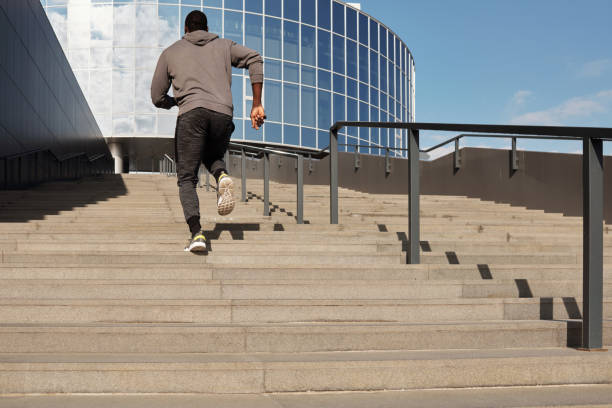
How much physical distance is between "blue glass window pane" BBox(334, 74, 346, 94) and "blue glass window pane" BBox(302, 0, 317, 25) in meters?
2.96

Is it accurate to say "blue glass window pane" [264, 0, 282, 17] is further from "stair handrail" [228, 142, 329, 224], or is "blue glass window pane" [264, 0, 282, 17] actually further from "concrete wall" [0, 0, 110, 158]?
"stair handrail" [228, 142, 329, 224]

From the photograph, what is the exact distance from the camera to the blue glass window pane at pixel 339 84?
3531cm

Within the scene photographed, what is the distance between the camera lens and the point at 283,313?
135 inches

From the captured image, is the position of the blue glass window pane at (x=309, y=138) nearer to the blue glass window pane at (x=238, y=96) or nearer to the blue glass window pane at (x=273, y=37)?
the blue glass window pane at (x=238, y=96)

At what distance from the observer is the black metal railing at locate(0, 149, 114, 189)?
10.5m

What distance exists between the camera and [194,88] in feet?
14.8

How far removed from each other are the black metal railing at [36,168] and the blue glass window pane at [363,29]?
20129 millimetres

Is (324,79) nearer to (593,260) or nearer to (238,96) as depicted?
(238,96)

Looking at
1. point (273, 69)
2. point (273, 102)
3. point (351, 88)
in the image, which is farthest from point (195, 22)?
Result: point (351, 88)

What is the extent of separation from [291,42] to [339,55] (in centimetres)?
301

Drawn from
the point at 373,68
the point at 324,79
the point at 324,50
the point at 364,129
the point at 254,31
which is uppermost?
the point at 254,31

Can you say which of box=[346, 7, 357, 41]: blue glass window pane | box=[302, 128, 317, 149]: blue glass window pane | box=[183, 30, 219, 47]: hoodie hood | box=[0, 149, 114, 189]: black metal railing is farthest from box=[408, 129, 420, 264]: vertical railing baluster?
box=[346, 7, 357, 41]: blue glass window pane

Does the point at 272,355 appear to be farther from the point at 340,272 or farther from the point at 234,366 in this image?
the point at 340,272

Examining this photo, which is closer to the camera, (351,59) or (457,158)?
(457,158)
